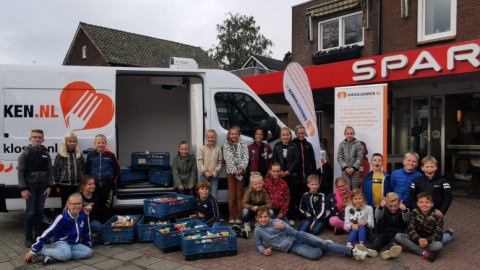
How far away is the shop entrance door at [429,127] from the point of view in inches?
441

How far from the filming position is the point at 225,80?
6508 mm

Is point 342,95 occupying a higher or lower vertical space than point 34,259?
higher

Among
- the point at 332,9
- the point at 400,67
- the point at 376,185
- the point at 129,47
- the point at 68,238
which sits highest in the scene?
the point at 129,47

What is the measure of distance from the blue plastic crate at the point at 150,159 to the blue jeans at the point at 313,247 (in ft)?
9.88

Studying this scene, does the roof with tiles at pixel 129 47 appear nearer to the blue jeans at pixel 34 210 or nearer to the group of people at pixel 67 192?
the group of people at pixel 67 192

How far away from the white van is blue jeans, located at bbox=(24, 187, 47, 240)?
1.85 ft

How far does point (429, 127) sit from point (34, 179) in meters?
10.4

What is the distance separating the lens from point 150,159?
6832 mm

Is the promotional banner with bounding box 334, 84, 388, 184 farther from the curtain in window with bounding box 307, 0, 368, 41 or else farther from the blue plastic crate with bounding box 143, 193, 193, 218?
the curtain in window with bounding box 307, 0, 368, 41

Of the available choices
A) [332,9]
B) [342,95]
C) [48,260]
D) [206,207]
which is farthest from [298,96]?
[332,9]

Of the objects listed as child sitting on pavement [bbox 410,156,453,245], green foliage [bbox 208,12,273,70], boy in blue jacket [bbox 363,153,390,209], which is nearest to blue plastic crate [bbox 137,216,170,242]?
boy in blue jacket [bbox 363,153,390,209]

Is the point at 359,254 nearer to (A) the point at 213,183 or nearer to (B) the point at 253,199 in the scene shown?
(B) the point at 253,199

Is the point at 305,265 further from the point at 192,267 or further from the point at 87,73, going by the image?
the point at 87,73

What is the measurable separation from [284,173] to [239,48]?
3763 centimetres
